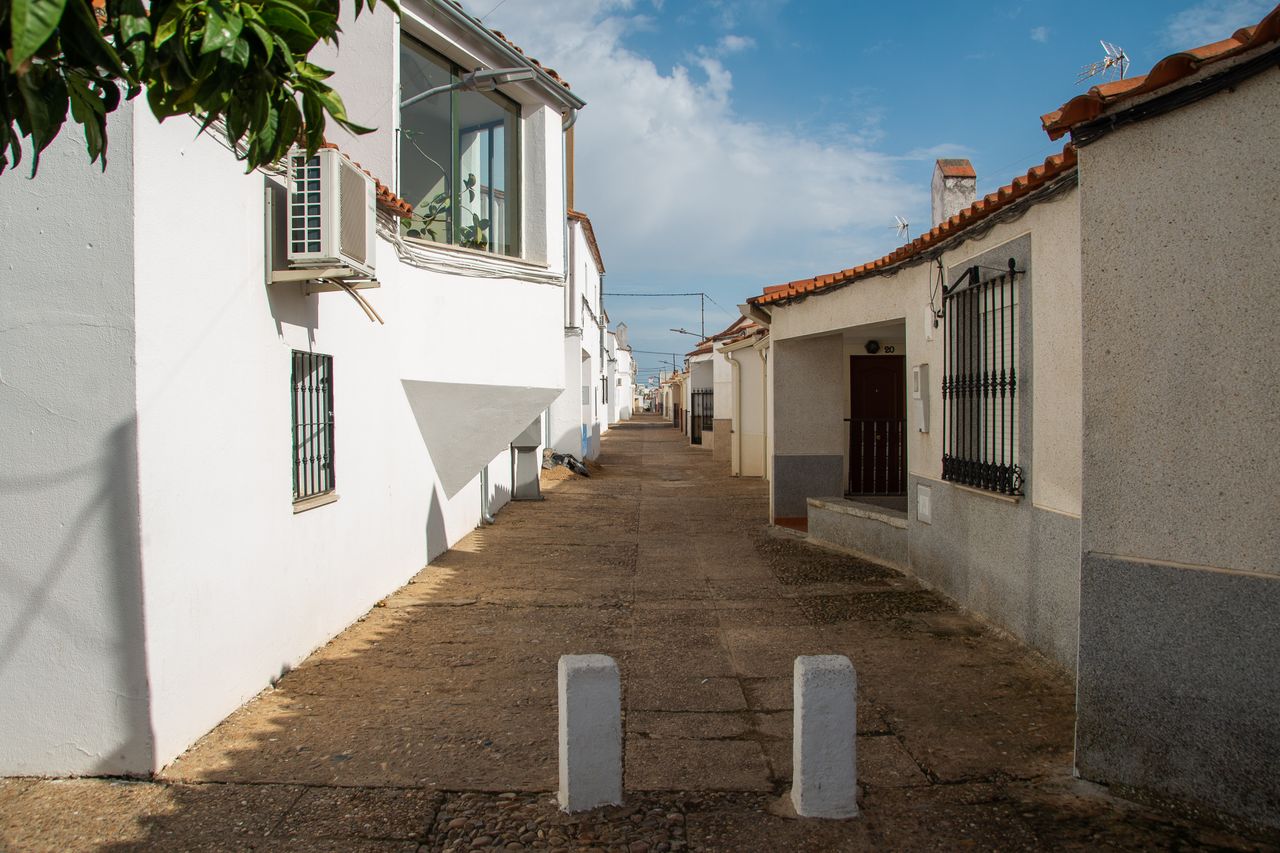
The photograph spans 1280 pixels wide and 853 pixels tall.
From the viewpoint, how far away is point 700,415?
3219cm

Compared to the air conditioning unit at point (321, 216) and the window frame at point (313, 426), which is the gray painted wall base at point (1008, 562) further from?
the window frame at point (313, 426)

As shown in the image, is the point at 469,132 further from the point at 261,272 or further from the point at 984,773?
the point at 984,773

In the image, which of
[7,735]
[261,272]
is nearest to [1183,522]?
[261,272]

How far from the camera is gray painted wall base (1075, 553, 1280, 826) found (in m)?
3.53

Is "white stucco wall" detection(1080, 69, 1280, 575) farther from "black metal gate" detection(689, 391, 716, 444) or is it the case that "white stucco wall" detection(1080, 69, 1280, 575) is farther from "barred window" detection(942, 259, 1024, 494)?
"black metal gate" detection(689, 391, 716, 444)

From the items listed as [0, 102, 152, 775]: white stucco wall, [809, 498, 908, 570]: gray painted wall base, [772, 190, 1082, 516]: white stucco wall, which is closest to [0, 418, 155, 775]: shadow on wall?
[0, 102, 152, 775]: white stucco wall

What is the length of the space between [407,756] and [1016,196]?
203 inches

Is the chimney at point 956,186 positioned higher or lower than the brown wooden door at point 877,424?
higher

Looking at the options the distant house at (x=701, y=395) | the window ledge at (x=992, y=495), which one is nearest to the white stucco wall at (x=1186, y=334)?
Answer: the window ledge at (x=992, y=495)

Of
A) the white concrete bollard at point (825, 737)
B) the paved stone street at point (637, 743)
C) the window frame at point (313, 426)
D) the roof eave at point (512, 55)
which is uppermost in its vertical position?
the roof eave at point (512, 55)

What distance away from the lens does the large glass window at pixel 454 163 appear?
28.2 feet

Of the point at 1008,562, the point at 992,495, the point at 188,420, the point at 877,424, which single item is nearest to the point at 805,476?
the point at 877,424

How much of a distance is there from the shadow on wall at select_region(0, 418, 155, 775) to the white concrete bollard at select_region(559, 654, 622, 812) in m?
1.97

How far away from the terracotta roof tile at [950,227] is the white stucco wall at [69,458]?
472 centimetres
